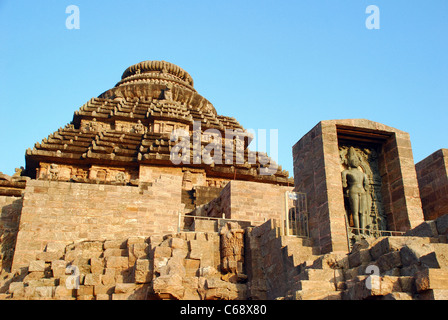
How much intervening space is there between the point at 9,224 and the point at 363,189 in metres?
11.4

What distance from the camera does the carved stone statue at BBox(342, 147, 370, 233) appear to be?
12906 mm

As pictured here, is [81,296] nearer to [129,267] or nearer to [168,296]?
[129,267]

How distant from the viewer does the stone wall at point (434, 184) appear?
1352cm

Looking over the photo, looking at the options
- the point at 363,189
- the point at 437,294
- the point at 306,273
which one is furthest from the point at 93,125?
the point at 437,294

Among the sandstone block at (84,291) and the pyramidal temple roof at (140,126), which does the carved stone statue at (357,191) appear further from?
the pyramidal temple roof at (140,126)

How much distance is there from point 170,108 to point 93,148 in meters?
8.29

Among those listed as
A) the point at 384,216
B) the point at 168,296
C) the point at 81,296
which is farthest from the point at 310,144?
the point at 81,296

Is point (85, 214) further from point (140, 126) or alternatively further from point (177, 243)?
point (140, 126)

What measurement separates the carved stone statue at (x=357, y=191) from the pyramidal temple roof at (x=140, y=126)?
12308 millimetres

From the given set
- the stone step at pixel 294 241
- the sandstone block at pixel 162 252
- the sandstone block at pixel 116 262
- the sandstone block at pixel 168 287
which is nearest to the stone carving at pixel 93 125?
the sandstone block at pixel 116 262

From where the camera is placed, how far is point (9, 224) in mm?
16812

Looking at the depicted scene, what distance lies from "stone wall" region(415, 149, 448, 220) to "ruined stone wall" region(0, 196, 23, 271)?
1213 cm

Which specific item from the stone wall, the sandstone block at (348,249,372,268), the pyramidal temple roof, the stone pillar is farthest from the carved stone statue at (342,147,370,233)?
the pyramidal temple roof

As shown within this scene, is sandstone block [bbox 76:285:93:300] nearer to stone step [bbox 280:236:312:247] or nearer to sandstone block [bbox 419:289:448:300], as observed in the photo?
stone step [bbox 280:236:312:247]
